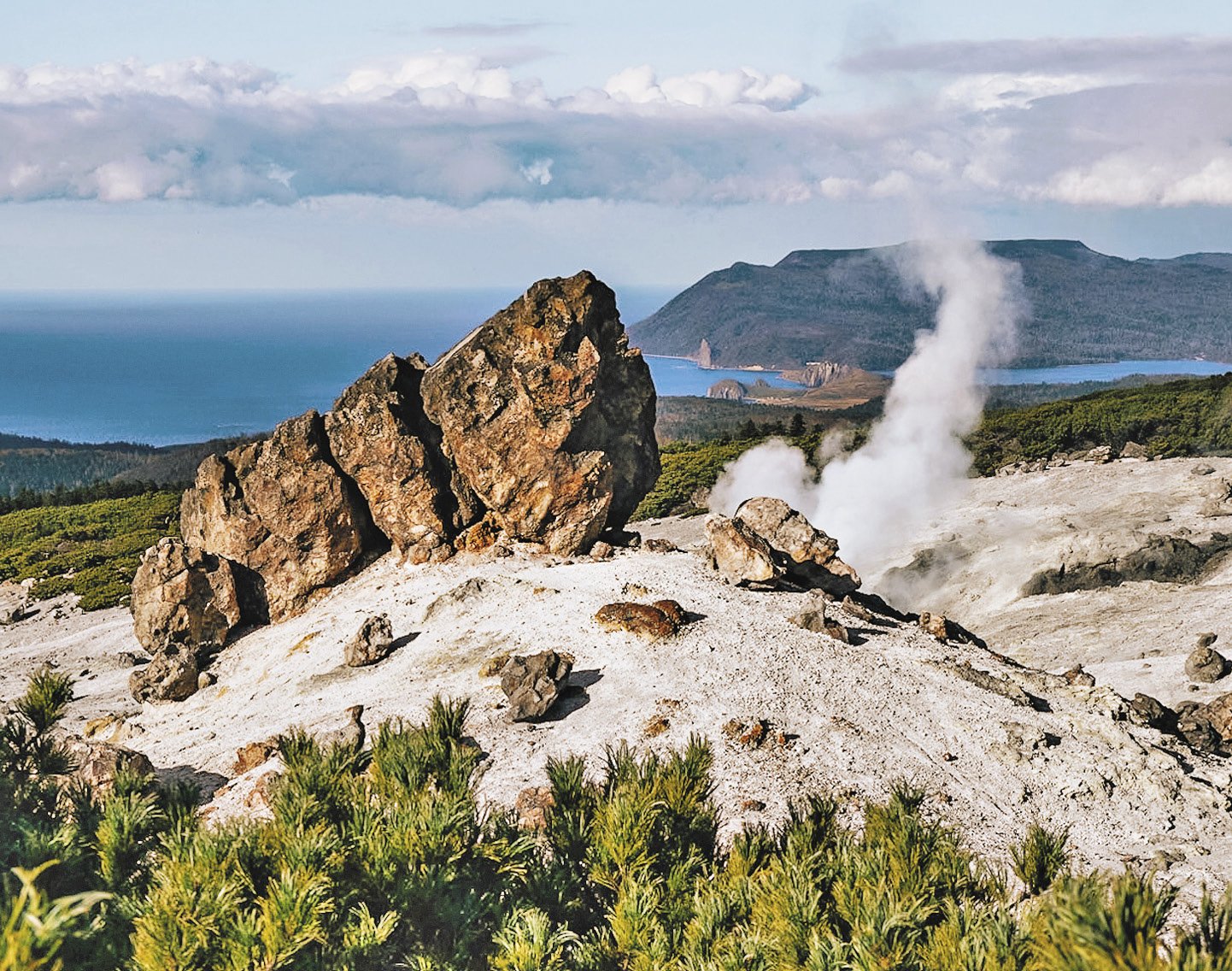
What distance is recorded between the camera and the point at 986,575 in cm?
3662

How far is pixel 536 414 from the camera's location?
30.0m

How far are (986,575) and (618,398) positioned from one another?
15.7m

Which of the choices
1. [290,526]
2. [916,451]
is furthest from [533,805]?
[916,451]

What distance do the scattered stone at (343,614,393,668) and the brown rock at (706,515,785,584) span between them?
9.30 metres

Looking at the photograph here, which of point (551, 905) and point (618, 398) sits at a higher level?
point (618, 398)

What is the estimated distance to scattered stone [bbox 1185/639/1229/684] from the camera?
83.8ft

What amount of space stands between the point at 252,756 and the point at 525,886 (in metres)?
11.1

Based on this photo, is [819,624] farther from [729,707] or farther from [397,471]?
[397,471]

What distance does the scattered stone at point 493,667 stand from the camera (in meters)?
22.5

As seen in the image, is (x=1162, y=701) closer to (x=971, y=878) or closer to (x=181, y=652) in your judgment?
(x=971, y=878)

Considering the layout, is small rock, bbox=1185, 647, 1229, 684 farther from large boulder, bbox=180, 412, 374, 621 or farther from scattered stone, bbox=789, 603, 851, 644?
large boulder, bbox=180, 412, 374, 621

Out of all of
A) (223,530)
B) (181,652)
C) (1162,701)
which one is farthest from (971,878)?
(223,530)

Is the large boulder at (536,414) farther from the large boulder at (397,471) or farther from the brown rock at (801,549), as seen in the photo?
the brown rock at (801,549)

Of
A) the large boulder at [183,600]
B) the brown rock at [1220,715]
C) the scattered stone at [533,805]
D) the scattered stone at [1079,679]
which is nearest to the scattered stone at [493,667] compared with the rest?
the scattered stone at [533,805]
